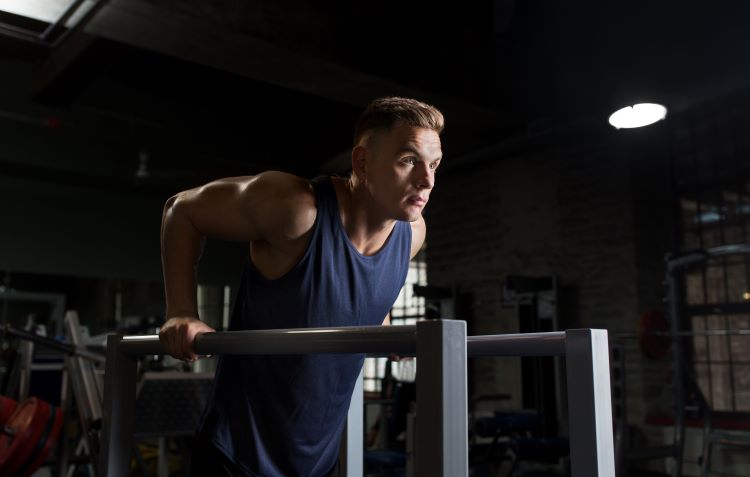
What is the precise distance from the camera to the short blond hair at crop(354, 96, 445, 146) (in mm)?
1136

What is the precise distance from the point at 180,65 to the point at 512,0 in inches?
137

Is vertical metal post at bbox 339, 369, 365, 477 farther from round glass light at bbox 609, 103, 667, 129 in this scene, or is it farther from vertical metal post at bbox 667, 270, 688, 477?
vertical metal post at bbox 667, 270, 688, 477

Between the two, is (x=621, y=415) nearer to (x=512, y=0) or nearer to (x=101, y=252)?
(x=512, y=0)

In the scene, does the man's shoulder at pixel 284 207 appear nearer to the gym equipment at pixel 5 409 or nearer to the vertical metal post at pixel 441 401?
the vertical metal post at pixel 441 401

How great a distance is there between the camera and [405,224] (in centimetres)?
134

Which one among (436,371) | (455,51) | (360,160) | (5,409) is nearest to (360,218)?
(360,160)

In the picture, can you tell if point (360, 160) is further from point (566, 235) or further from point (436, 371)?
Result: point (566, 235)

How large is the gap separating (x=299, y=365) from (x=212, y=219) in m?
0.30

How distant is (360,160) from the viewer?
119cm

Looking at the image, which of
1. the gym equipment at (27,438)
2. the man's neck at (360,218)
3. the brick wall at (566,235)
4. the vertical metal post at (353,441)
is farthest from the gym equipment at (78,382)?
the brick wall at (566,235)

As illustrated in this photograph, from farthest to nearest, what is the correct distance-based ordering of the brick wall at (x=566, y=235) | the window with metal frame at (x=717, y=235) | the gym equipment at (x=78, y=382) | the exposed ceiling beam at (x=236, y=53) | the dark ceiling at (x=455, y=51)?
the brick wall at (x=566, y=235)
the window with metal frame at (x=717, y=235)
the dark ceiling at (x=455, y=51)
the exposed ceiling beam at (x=236, y=53)
the gym equipment at (x=78, y=382)

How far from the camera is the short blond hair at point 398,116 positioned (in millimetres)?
1136

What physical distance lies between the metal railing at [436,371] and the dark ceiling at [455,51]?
10.5 feet

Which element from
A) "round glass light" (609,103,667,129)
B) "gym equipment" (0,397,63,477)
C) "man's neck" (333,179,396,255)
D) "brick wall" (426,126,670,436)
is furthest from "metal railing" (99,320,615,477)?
"brick wall" (426,126,670,436)
